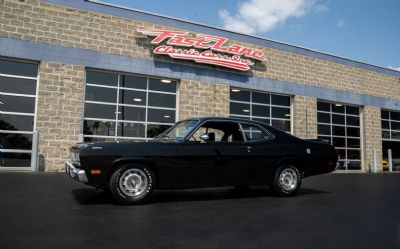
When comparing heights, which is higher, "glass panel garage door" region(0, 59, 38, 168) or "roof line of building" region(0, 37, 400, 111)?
"roof line of building" region(0, 37, 400, 111)

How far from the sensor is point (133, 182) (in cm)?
562

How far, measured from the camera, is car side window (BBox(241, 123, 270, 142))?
675cm

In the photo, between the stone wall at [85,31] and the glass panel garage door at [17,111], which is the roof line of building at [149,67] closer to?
the stone wall at [85,31]

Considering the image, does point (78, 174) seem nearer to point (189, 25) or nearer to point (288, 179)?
point (288, 179)

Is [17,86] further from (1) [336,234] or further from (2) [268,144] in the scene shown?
(1) [336,234]

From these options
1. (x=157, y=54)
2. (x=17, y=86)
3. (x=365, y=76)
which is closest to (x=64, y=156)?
(x=17, y=86)

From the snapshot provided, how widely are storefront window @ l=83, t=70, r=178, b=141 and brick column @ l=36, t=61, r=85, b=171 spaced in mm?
551

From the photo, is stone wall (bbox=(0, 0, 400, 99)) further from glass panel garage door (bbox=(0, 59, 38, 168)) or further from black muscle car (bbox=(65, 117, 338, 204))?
black muscle car (bbox=(65, 117, 338, 204))

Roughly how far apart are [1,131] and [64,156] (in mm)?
2138

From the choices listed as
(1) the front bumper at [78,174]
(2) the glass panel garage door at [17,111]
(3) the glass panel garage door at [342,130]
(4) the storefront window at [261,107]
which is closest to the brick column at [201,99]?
(4) the storefront window at [261,107]


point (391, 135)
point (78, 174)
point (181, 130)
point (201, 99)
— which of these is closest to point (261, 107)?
point (201, 99)

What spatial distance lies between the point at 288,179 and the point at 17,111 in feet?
31.6

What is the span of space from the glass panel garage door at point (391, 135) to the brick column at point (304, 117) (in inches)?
246

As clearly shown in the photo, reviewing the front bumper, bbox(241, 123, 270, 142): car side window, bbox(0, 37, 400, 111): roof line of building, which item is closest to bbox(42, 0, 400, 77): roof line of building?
bbox(0, 37, 400, 111): roof line of building
